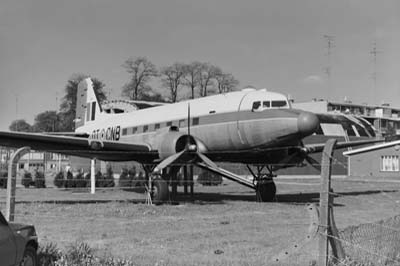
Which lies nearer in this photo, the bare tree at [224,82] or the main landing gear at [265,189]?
the main landing gear at [265,189]

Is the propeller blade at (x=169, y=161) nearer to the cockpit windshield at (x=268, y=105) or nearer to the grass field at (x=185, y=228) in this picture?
the grass field at (x=185, y=228)

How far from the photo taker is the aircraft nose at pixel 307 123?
50.2 ft

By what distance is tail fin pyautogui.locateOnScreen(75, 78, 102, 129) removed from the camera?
2752 centimetres

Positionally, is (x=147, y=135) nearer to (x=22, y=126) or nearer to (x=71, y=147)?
(x=71, y=147)

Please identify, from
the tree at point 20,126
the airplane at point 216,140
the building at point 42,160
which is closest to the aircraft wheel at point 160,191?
the airplane at point 216,140

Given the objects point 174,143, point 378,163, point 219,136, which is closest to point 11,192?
point 174,143

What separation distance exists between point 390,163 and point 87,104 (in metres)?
29.9

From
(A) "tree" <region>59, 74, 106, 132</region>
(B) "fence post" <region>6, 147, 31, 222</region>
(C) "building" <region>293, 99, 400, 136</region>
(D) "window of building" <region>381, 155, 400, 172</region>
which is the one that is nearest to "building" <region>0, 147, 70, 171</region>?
(A) "tree" <region>59, 74, 106, 132</region>

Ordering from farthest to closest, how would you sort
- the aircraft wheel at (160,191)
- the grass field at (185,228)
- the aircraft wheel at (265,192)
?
the aircraft wheel at (265,192)
the aircraft wheel at (160,191)
the grass field at (185,228)

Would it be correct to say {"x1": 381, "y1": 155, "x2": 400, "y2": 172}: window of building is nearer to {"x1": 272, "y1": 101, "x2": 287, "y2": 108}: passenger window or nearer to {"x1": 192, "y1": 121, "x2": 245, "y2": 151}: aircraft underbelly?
{"x1": 272, "y1": 101, "x2": 287, "y2": 108}: passenger window

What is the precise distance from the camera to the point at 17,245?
5.58 metres

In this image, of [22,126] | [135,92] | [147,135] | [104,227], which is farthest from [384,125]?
[104,227]

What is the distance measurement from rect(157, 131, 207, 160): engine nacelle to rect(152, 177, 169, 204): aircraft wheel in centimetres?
103

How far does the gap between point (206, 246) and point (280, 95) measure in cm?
973
